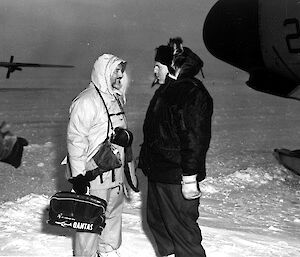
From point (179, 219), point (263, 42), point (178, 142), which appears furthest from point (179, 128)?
point (263, 42)

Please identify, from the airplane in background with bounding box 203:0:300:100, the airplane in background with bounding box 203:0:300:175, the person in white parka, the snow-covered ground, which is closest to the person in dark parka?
the person in white parka

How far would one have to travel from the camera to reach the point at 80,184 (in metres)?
3.48

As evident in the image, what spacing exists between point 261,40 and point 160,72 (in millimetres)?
5022

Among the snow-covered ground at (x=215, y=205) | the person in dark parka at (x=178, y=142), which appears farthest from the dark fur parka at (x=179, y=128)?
the snow-covered ground at (x=215, y=205)

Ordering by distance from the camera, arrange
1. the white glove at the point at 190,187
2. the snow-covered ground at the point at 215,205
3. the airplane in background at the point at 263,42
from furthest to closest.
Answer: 1. the airplane in background at the point at 263,42
2. the snow-covered ground at the point at 215,205
3. the white glove at the point at 190,187

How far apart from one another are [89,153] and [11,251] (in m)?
1.27

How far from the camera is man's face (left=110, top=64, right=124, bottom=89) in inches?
143

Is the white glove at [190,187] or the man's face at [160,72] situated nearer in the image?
the white glove at [190,187]

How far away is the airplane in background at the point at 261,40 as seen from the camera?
7.40 metres

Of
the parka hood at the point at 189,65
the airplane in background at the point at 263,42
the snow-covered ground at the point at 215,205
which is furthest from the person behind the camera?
the airplane in background at the point at 263,42

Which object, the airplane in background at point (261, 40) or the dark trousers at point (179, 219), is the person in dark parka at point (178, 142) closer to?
the dark trousers at point (179, 219)

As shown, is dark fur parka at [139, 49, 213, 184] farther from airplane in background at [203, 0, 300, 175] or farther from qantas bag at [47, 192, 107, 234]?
airplane in background at [203, 0, 300, 175]

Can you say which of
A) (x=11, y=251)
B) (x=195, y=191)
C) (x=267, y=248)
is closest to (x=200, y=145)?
(x=195, y=191)

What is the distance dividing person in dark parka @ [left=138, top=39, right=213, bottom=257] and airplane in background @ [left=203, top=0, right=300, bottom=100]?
4.46m
